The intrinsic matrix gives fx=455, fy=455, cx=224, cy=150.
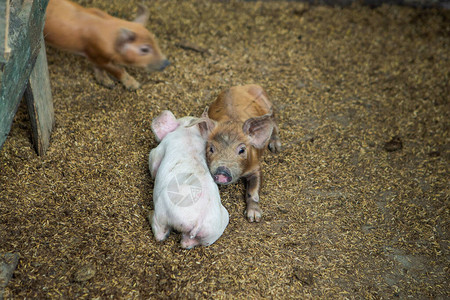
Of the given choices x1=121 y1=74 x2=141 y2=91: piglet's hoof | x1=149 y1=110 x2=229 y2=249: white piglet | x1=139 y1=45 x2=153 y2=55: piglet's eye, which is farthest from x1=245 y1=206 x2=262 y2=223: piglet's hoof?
x1=139 y1=45 x2=153 y2=55: piglet's eye

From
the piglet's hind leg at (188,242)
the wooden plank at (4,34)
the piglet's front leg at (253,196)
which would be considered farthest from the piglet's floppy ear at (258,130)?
the wooden plank at (4,34)

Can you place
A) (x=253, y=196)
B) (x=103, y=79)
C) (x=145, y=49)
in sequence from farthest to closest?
1. (x=103, y=79)
2. (x=145, y=49)
3. (x=253, y=196)

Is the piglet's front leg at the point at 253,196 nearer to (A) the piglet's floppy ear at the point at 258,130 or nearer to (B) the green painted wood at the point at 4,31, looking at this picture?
(A) the piglet's floppy ear at the point at 258,130

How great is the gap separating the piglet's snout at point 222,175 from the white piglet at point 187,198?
0.09 m

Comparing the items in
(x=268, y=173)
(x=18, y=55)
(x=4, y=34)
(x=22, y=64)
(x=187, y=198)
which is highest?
(x=4, y=34)

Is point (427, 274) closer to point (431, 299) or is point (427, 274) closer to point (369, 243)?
point (431, 299)

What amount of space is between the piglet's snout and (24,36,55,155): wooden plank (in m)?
1.66

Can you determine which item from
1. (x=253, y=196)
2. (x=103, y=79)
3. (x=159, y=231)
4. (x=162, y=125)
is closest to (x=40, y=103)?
(x=162, y=125)

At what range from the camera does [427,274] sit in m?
3.65

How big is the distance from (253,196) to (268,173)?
485mm

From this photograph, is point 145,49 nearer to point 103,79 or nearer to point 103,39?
point 103,39

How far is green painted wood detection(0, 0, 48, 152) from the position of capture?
2.97 meters

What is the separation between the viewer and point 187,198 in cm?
338

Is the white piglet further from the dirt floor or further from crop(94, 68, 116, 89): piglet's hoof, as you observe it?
crop(94, 68, 116, 89): piglet's hoof
